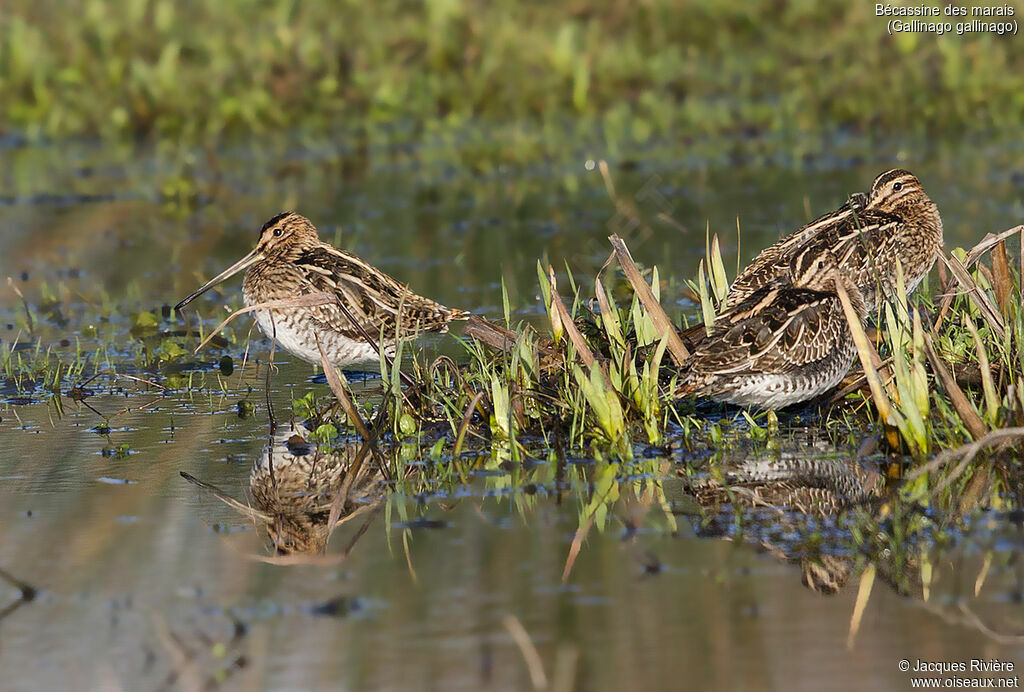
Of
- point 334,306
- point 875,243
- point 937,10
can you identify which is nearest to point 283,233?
point 334,306

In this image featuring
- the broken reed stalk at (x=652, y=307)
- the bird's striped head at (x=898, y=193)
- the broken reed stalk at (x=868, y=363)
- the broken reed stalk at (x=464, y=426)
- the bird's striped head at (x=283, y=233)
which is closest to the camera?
the broken reed stalk at (x=868, y=363)

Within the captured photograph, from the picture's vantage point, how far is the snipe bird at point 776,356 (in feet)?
22.2

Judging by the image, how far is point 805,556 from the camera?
203 inches

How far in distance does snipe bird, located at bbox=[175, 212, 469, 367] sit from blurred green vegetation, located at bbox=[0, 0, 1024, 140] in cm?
838

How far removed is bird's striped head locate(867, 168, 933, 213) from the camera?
8562mm

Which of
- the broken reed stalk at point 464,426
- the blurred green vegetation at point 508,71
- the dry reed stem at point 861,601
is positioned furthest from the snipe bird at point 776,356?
the blurred green vegetation at point 508,71

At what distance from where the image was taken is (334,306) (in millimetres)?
8117

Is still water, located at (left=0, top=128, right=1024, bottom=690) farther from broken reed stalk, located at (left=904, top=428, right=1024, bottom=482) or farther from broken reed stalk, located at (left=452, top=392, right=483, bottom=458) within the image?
broken reed stalk, located at (left=904, top=428, right=1024, bottom=482)

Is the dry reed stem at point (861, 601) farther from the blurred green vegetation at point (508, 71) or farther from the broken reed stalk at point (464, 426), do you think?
the blurred green vegetation at point (508, 71)

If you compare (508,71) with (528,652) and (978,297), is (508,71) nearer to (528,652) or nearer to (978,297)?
(978,297)

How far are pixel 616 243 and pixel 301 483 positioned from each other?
1853 millimetres

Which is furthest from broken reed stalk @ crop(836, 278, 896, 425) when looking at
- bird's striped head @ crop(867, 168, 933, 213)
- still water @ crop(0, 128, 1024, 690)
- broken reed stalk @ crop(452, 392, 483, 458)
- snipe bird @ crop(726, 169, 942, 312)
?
bird's striped head @ crop(867, 168, 933, 213)

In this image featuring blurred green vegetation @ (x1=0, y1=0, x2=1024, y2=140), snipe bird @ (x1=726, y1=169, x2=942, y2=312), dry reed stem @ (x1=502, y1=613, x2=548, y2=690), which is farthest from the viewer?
blurred green vegetation @ (x1=0, y1=0, x2=1024, y2=140)

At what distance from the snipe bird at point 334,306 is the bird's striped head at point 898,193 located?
2.43m
